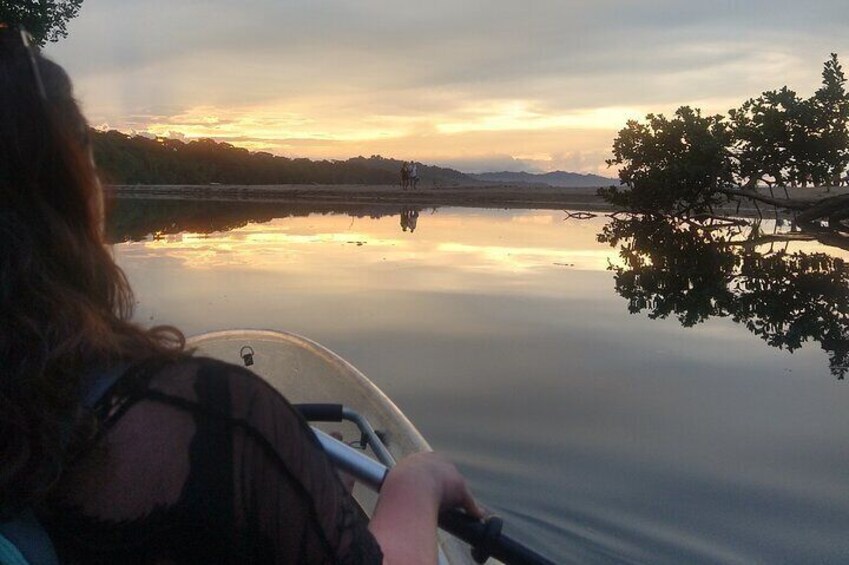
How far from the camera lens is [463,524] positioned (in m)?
2.05

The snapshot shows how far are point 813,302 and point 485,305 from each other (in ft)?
10.7

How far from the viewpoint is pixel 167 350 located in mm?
1225

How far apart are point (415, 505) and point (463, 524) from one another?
329mm

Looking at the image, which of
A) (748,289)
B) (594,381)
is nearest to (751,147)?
(748,289)

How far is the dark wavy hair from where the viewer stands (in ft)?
3.59

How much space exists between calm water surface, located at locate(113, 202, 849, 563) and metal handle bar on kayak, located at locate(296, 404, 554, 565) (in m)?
1.41

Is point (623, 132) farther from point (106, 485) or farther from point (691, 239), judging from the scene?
point (106, 485)

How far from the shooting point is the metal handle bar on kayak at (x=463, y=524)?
204cm

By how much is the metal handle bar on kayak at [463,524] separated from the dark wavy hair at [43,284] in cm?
86

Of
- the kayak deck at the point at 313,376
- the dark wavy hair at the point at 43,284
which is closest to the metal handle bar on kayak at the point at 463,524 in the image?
the dark wavy hair at the point at 43,284

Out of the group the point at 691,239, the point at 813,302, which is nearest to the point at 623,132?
the point at 691,239

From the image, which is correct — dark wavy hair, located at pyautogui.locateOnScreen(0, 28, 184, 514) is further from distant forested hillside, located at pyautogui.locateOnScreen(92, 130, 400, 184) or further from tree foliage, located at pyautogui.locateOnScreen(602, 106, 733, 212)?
distant forested hillside, located at pyautogui.locateOnScreen(92, 130, 400, 184)

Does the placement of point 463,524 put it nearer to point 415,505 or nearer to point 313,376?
point 415,505

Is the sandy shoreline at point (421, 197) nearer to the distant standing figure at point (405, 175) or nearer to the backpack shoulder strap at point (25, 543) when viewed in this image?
the distant standing figure at point (405, 175)
